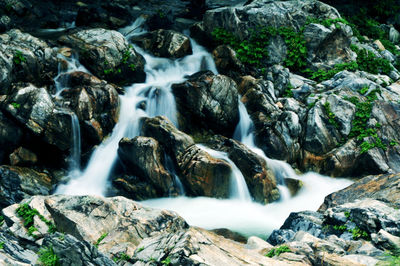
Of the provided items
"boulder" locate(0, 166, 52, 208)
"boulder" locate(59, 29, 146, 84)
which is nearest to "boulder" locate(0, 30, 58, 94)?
"boulder" locate(59, 29, 146, 84)

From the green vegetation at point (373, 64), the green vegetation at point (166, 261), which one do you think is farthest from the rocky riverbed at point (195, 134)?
the green vegetation at point (373, 64)

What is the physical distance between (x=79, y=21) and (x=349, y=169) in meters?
17.8

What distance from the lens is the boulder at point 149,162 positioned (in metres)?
12.3

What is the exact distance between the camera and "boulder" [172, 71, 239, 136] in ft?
51.1

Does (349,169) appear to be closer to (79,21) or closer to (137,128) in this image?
(137,128)

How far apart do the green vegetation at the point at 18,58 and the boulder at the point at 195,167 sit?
620cm

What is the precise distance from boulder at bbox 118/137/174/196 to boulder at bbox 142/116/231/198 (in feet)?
1.52

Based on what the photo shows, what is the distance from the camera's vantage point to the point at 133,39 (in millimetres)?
20328

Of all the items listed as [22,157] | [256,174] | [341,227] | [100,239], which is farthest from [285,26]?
[100,239]

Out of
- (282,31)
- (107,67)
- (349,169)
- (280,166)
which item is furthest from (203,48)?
(349,169)

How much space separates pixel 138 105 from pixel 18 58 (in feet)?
16.7

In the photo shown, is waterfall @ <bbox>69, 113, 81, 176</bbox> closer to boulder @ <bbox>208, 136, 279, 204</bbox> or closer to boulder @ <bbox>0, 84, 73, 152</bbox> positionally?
boulder @ <bbox>0, 84, 73, 152</bbox>

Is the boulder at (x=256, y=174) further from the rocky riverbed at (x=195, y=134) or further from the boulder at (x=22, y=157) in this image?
the boulder at (x=22, y=157)

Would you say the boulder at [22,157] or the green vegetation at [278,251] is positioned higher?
the green vegetation at [278,251]
